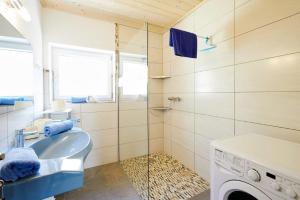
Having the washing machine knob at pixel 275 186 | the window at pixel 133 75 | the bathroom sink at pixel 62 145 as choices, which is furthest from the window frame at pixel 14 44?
the washing machine knob at pixel 275 186

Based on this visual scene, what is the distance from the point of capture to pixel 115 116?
2.29 metres

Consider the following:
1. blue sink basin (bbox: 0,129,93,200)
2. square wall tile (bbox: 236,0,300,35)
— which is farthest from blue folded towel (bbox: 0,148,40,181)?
square wall tile (bbox: 236,0,300,35)

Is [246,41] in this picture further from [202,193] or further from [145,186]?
[145,186]

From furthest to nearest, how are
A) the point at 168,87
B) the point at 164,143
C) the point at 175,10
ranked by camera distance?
the point at 164,143, the point at 168,87, the point at 175,10

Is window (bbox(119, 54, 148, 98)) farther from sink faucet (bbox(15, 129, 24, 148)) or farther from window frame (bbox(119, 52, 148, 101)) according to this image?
sink faucet (bbox(15, 129, 24, 148))

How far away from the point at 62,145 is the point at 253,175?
1.37 m

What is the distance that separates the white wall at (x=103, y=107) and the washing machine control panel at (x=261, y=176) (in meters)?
1.21

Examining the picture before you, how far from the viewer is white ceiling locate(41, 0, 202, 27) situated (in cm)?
178

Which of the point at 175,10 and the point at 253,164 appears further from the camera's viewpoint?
the point at 175,10

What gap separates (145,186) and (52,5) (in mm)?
2393

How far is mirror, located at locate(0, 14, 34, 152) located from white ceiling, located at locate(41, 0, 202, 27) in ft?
3.02

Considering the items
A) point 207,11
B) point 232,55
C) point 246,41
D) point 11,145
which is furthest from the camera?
point 207,11

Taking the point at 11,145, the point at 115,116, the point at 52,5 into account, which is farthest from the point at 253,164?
the point at 52,5

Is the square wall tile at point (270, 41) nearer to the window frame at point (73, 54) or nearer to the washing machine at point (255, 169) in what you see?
the washing machine at point (255, 169)
